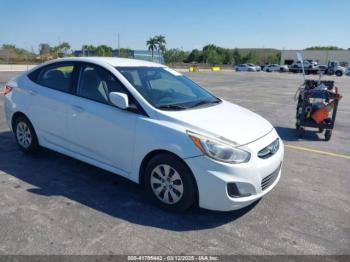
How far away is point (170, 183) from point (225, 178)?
2.11 ft

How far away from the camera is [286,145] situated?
662 cm

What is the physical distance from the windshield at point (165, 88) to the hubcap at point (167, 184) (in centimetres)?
74

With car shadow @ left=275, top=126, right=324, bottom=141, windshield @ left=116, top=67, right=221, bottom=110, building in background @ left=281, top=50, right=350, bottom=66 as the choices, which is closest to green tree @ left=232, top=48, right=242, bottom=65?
building in background @ left=281, top=50, right=350, bottom=66

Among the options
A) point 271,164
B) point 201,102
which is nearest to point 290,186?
point 271,164

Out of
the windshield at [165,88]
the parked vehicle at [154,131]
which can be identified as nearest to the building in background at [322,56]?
the windshield at [165,88]

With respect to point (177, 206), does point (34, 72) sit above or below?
above

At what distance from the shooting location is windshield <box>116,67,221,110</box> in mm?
3939

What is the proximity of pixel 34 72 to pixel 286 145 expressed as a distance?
4.85 metres

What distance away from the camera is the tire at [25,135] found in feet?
16.5

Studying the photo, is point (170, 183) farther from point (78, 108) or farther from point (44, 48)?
point (44, 48)

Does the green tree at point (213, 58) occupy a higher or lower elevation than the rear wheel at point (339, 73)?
higher

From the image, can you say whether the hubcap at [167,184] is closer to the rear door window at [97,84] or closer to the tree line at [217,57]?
the rear door window at [97,84]

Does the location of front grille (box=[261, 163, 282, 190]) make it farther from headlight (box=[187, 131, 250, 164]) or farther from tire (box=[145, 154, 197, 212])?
tire (box=[145, 154, 197, 212])

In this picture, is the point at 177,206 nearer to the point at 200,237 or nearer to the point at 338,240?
the point at 200,237
